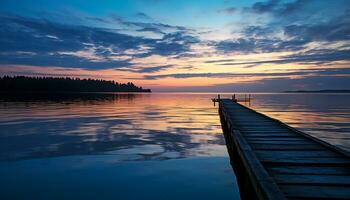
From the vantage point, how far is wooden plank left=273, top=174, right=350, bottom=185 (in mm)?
5806

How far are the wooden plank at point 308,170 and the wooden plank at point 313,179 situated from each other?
24 cm

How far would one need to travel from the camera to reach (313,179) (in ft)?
19.7

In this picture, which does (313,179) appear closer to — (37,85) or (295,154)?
(295,154)

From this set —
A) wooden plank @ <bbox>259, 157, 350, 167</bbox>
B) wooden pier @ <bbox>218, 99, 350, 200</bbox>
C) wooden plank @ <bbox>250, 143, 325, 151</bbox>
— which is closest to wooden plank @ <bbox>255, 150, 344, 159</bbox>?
wooden pier @ <bbox>218, 99, 350, 200</bbox>

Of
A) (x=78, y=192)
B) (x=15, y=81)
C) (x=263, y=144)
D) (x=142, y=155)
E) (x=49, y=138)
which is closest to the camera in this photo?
(x=78, y=192)

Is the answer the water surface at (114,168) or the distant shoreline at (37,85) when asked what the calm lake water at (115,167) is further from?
the distant shoreline at (37,85)

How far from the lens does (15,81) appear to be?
136375 mm

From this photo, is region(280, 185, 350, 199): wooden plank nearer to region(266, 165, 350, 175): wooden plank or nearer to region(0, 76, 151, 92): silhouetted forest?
region(266, 165, 350, 175): wooden plank

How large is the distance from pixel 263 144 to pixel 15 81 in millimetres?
149051

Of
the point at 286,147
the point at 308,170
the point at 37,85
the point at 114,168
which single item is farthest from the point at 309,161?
the point at 37,85

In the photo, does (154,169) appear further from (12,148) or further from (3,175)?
(12,148)

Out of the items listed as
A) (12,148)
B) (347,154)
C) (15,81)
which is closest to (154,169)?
(347,154)

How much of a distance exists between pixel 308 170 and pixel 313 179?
754 millimetres

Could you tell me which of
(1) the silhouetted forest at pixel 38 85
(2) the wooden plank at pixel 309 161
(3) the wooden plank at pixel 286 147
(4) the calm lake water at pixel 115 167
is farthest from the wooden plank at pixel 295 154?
(1) the silhouetted forest at pixel 38 85
